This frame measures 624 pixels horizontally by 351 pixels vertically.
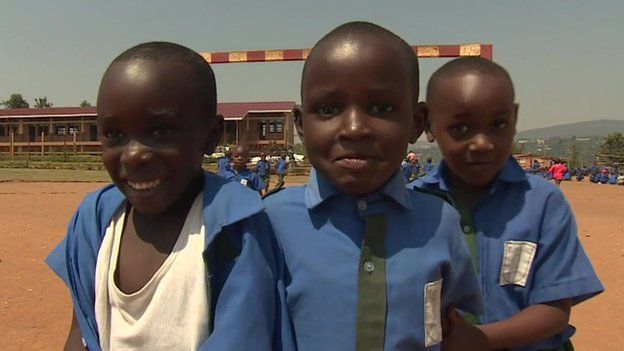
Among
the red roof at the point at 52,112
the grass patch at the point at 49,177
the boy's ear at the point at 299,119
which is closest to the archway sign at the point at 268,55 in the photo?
the boy's ear at the point at 299,119

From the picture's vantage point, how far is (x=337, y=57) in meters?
1.24

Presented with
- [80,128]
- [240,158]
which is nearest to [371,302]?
[240,158]

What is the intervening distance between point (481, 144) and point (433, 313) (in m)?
0.56

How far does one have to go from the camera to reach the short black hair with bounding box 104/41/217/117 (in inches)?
50.6

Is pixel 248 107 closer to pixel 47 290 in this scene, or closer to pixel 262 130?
pixel 262 130

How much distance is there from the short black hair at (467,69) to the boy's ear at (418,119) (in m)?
0.32

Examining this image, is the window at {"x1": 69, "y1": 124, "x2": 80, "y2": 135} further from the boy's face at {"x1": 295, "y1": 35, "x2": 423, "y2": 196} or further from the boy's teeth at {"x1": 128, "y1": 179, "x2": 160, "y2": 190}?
the boy's face at {"x1": 295, "y1": 35, "x2": 423, "y2": 196}

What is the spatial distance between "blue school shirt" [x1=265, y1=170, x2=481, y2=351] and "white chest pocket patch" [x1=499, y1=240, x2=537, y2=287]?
208 millimetres

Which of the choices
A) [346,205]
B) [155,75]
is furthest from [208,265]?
[155,75]

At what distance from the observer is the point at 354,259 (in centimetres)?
122

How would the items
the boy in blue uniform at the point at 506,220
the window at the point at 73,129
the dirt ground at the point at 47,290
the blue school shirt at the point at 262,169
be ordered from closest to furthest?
the boy in blue uniform at the point at 506,220 < the dirt ground at the point at 47,290 < the blue school shirt at the point at 262,169 < the window at the point at 73,129

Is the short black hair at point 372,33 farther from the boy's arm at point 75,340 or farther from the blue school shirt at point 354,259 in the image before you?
the boy's arm at point 75,340

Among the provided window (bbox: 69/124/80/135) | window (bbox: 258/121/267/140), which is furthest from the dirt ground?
window (bbox: 69/124/80/135)

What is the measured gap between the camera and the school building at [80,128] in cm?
4128
